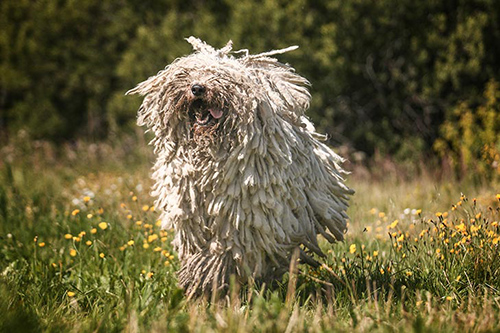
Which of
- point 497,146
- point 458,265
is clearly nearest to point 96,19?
point 497,146

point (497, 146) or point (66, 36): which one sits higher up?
point (66, 36)

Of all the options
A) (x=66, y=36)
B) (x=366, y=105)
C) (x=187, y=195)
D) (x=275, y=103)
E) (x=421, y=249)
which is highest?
(x=66, y=36)

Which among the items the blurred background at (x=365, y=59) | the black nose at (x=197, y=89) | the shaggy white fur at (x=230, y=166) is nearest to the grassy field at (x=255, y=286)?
the shaggy white fur at (x=230, y=166)

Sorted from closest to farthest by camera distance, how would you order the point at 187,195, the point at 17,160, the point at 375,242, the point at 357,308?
the point at 357,308, the point at 187,195, the point at 375,242, the point at 17,160

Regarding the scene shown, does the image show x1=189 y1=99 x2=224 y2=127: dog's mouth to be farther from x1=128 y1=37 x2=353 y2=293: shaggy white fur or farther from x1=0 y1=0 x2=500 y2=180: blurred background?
x1=0 y1=0 x2=500 y2=180: blurred background

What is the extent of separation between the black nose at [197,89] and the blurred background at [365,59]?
5.34m

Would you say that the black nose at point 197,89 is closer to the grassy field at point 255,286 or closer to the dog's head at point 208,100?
the dog's head at point 208,100

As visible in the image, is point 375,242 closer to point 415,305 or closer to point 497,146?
point 415,305

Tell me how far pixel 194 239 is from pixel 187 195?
0.90 feet

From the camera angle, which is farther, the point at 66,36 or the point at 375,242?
the point at 66,36

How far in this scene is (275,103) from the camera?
11.6 feet

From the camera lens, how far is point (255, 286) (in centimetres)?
Result: 357

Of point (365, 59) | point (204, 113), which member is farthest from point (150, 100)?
point (365, 59)

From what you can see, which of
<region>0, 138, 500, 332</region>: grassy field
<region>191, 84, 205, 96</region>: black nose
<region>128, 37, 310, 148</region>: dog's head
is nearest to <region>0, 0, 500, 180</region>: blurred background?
<region>0, 138, 500, 332</region>: grassy field
